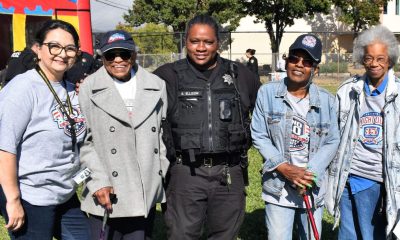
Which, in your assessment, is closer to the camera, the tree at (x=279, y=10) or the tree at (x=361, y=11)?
the tree at (x=279, y=10)

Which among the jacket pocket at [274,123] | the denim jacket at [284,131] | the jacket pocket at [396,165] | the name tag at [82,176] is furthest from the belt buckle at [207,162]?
the jacket pocket at [396,165]

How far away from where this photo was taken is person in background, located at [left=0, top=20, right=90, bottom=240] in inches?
108

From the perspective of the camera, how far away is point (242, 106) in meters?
3.61

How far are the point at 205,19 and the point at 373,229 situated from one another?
6.64 ft

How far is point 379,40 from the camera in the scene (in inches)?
136

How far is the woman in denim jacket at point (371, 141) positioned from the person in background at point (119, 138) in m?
1.38

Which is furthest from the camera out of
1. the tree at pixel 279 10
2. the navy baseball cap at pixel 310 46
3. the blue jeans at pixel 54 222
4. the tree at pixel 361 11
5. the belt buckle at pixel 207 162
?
the tree at pixel 361 11

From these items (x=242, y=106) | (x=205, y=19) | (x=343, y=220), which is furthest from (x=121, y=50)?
(x=343, y=220)

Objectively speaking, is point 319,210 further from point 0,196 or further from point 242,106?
point 0,196

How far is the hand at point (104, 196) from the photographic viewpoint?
3.14m

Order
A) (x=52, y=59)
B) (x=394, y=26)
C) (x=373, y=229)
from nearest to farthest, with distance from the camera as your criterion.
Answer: (x=52, y=59) → (x=373, y=229) → (x=394, y=26)

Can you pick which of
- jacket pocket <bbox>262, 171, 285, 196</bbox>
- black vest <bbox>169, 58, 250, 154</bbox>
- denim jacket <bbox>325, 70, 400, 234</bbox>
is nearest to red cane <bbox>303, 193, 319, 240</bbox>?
jacket pocket <bbox>262, 171, 285, 196</bbox>

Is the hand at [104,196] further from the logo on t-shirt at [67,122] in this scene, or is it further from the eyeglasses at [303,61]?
the eyeglasses at [303,61]

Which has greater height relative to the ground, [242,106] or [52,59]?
[52,59]
